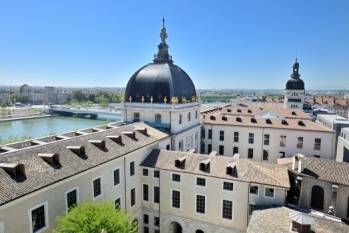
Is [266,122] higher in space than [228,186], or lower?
higher

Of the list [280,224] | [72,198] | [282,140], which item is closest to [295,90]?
[282,140]

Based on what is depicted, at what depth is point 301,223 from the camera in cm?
1795

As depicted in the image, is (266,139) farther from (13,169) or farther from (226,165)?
(13,169)

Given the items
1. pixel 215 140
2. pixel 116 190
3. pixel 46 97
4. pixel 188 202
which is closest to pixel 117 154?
pixel 116 190

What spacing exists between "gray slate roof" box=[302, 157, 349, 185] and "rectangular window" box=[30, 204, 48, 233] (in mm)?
21741

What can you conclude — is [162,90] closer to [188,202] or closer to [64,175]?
[188,202]

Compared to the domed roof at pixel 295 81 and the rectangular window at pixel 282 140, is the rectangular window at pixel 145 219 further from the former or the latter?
the domed roof at pixel 295 81

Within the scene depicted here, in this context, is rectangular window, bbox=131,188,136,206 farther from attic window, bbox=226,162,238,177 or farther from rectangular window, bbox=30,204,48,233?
rectangular window, bbox=30,204,48,233

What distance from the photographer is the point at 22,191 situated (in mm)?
16109

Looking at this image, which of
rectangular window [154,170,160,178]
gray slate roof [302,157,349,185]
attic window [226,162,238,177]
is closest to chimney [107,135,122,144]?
rectangular window [154,170,160,178]

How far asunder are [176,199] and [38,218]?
12823 millimetres

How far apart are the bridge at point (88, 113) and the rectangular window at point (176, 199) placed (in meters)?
90.4

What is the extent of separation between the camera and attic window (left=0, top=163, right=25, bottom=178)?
55.7 feet

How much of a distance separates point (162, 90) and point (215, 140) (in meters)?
15.7
